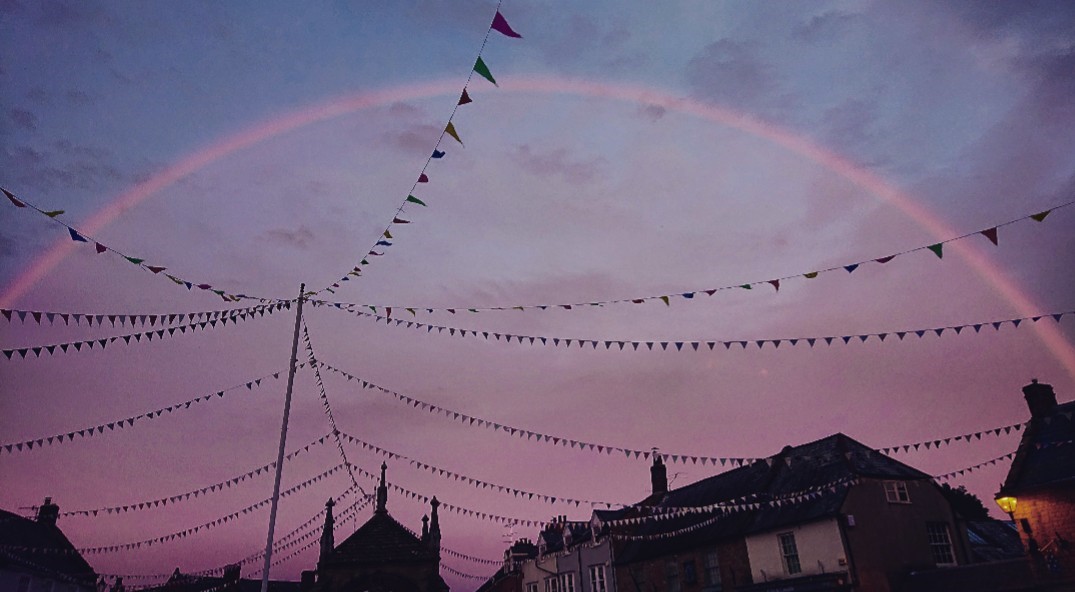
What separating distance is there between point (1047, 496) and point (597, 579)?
2164cm

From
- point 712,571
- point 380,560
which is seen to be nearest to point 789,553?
point 712,571

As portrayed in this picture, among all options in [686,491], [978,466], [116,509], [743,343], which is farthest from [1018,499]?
[116,509]

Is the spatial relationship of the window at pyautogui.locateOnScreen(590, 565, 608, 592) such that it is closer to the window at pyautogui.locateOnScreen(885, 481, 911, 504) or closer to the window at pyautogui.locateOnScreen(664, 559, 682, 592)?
the window at pyautogui.locateOnScreen(664, 559, 682, 592)

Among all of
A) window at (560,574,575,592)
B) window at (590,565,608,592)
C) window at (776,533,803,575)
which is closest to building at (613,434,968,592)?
window at (776,533,803,575)

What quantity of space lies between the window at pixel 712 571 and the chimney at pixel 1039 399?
12471 mm

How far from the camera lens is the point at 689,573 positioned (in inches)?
1105

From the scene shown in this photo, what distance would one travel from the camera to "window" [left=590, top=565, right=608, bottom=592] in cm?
3459

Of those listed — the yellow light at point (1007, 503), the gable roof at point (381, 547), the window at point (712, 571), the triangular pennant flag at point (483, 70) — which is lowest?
the window at point (712, 571)

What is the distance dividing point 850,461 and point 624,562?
1327 centimetres

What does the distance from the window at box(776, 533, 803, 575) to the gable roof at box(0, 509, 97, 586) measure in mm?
32462

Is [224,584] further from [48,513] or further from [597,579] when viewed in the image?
[597,579]

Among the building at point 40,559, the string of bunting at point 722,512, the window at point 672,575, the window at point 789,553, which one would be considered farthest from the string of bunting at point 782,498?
the building at point 40,559

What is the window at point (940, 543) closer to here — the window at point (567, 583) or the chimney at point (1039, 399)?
the chimney at point (1039, 399)

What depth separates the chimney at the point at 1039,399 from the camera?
22.7m
